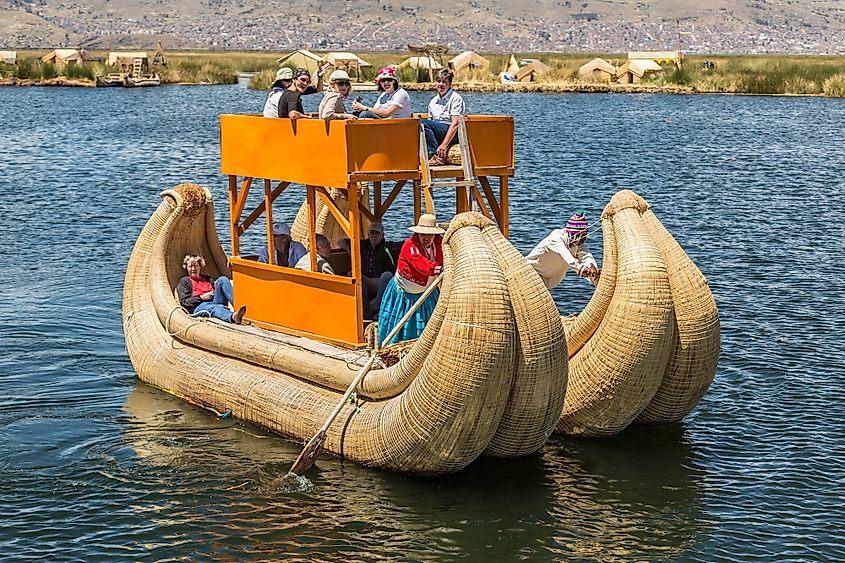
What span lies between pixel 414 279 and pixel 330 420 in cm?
177

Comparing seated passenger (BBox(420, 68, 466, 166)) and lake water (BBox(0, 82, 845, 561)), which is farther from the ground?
seated passenger (BBox(420, 68, 466, 166))

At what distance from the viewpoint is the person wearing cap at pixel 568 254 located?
1412cm

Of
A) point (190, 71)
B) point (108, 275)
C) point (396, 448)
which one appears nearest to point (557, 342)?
point (396, 448)

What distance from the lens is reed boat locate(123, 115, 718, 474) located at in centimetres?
1210

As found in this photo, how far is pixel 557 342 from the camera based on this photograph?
12.3 m

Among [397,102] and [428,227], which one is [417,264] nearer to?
[428,227]

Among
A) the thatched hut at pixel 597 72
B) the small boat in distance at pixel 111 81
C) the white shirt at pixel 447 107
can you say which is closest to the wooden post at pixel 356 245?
the white shirt at pixel 447 107

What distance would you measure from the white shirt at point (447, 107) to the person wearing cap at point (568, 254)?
1.69 metres

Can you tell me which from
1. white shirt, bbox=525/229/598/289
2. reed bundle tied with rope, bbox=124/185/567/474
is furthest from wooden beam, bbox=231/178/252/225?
white shirt, bbox=525/229/598/289

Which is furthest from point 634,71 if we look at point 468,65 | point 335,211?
point 335,211

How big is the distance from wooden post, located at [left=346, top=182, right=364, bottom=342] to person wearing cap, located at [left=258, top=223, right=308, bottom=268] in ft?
5.48

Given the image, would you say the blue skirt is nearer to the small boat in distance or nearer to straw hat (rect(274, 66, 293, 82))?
straw hat (rect(274, 66, 293, 82))

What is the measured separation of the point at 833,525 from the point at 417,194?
21.1 feet

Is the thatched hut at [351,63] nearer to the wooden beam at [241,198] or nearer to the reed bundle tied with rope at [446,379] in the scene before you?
the wooden beam at [241,198]
